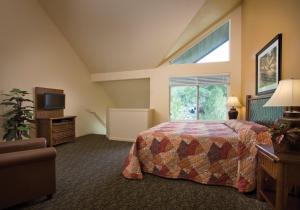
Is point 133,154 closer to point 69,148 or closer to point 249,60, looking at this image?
point 69,148

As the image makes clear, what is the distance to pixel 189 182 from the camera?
2393 millimetres

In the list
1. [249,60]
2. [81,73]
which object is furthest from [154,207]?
[81,73]

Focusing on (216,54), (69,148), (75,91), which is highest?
(216,54)

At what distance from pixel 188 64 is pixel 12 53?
4.01 meters

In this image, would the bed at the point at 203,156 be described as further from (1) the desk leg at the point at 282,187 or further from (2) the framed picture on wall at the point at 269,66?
(1) the desk leg at the point at 282,187

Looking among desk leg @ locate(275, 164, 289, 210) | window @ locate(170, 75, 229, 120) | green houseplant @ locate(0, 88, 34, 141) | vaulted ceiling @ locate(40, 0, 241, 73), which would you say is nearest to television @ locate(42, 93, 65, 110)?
green houseplant @ locate(0, 88, 34, 141)

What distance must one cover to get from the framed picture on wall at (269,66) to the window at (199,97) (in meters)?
1.41

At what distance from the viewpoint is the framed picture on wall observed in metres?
2.48

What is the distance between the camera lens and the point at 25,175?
1789 millimetres

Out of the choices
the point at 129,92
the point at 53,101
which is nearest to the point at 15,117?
the point at 53,101

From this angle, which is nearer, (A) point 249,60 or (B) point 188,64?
(A) point 249,60

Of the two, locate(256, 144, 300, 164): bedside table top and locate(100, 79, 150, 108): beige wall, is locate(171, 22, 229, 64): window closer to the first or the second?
locate(100, 79, 150, 108): beige wall

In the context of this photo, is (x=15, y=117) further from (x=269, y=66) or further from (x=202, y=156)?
(x=269, y=66)

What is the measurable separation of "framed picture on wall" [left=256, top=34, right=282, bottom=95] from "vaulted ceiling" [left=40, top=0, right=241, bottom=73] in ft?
5.25
